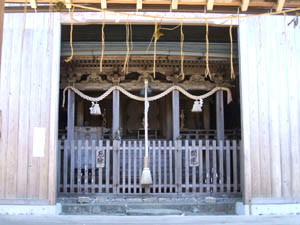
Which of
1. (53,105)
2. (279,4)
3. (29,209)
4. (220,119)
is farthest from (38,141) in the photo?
(220,119)

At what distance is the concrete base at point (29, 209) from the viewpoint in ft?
22.0

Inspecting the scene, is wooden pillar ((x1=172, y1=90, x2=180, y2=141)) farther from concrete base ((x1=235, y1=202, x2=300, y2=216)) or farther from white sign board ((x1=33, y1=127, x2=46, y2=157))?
white sign board ((x1=33, y1=127, x2=46, y2=157))

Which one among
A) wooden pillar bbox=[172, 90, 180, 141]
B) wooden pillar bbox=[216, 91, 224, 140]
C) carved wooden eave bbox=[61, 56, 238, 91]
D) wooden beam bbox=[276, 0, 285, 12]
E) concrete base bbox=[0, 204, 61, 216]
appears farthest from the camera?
carved wooden eave bbox=[61, 56, 238, 91]

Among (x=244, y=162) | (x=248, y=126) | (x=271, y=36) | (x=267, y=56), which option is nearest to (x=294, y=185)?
(x=244, y=162)

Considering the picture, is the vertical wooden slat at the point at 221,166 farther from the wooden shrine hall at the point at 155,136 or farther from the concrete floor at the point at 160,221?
the concrete floor at the point at 160,221

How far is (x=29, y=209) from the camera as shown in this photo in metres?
6.74

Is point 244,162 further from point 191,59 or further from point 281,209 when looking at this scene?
point 191,59

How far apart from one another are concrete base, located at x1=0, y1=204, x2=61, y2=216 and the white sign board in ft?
3.60

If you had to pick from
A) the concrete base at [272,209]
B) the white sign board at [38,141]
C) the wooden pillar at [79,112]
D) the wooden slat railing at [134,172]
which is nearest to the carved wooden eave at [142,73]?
the wooden pillar at [79,112]

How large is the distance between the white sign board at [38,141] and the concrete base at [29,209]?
1.10 meters

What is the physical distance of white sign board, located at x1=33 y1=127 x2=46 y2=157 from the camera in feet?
22.6

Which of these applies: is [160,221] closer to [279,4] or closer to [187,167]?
[187,167]

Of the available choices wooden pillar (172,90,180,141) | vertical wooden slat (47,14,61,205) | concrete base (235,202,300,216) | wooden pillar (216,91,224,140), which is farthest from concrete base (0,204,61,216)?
wooden pillar (216,91,224,140)

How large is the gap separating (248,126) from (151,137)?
7265 mm
